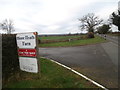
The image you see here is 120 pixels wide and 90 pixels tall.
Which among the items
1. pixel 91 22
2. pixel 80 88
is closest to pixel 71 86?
pixel 80 88

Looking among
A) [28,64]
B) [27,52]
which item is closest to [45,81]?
[28,64]

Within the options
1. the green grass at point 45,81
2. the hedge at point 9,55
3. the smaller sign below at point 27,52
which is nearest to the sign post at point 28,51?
the smaller sign below at point 27,52

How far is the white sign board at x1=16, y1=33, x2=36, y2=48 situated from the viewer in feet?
15.1

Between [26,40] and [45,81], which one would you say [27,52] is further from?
[45,81]

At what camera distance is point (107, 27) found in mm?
74750

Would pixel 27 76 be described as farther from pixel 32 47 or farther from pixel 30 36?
pixel 30 36

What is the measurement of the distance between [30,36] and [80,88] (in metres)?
2.67

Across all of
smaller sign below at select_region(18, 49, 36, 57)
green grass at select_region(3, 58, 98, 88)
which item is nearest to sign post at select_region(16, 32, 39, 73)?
smaller sign below at select_region(18, 49, 36, 57)

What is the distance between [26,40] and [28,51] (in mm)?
454

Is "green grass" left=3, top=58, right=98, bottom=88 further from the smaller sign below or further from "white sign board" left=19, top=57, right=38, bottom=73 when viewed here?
the smaller sign below

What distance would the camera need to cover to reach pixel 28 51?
478 centimetres

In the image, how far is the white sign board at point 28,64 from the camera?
470 centimetres

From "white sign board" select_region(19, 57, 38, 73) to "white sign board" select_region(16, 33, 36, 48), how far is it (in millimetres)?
549

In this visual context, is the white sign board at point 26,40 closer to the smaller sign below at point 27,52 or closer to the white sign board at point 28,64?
the smaller sign below at point 27,52
